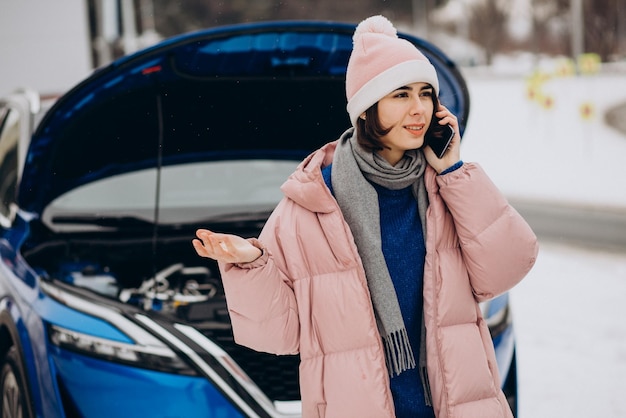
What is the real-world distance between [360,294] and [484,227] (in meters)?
0.33

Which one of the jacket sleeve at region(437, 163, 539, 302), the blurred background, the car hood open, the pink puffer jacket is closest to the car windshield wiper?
the car hood open

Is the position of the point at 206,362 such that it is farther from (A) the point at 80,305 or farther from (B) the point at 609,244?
(B) the point at 609,244

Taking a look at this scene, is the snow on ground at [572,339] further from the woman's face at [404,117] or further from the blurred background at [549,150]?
the woman's face at [404,117]

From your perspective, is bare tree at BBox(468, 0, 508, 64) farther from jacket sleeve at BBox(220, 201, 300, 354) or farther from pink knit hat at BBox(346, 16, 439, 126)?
jacket sleeve at BBox(220, 201, 300, 354)

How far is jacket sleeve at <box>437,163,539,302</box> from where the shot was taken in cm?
183

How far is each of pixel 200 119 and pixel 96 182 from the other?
31.0 inches

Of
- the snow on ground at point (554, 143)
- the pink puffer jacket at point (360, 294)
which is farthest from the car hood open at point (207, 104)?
the snow on ground at point (554, 143)

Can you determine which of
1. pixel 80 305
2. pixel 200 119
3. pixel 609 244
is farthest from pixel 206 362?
pixel 609 244

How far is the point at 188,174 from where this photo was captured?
3564 millimetres

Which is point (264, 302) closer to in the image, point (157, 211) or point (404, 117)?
point (404, 117)

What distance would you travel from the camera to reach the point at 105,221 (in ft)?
11.0

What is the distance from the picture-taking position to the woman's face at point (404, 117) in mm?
1831

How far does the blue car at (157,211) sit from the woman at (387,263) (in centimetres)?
69

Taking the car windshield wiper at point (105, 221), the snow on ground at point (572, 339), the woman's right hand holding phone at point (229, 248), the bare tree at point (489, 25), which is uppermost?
the bare tree at point (489, 25)
